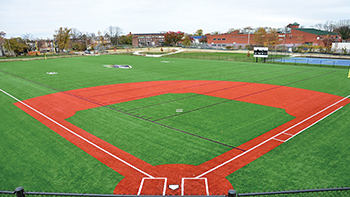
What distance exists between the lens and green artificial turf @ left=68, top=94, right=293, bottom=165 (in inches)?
466

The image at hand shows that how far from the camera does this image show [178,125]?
15.3 meters

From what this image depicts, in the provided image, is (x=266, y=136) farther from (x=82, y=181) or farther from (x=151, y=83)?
(x=151, y=83)

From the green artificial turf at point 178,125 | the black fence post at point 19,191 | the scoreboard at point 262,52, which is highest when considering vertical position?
the scoreboard at point 262,52

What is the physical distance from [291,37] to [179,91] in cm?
Result: 10360

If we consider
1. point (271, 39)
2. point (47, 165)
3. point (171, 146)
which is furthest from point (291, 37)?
point (47, 165)

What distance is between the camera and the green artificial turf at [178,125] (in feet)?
38.8

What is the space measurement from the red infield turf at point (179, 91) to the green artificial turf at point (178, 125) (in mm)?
587

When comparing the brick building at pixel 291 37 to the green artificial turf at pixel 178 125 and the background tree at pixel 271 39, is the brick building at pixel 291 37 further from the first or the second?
the green artificial turf at pixel 178 125

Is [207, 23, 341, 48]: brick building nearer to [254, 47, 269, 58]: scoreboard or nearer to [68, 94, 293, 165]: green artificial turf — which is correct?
[254, 47, 269, 58]: scoreboard

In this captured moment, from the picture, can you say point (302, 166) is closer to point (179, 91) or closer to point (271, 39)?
point (179, 91)

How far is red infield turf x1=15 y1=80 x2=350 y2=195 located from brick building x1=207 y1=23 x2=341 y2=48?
73594 millimetres

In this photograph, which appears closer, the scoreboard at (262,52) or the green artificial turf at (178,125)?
the green artificial turf at (178,125)

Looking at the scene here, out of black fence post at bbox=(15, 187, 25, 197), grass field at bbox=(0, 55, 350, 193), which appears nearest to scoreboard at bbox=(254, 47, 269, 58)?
grass field at bbox=(0, 55, 350, 193)

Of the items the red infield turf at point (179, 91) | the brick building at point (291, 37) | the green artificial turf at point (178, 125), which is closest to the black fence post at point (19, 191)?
the red infield turf at point (179, 91)
